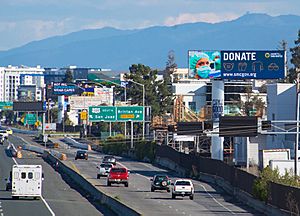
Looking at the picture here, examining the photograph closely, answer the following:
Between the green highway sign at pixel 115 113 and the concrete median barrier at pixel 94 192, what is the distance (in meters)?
11.9

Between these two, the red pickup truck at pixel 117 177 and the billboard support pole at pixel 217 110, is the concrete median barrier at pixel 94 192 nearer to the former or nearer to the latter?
the red pickup truck at pixel 117 177

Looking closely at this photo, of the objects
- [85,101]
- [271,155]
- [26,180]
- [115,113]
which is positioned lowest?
[26,180]

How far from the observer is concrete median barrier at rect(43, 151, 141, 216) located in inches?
1574

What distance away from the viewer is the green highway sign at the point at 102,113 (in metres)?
112

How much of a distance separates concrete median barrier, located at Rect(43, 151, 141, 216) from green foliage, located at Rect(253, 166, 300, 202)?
8.31m

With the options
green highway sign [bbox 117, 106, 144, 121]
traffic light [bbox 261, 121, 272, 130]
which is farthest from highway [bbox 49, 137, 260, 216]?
green highway sign [bbox 117, 106, 144, 121]

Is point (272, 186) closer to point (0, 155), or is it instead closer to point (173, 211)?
point (173, 211)

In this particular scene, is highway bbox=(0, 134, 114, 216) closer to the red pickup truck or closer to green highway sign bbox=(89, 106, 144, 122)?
the red pickup truck

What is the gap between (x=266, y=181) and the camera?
47625 mm

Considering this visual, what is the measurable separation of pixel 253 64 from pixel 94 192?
34.1 meters

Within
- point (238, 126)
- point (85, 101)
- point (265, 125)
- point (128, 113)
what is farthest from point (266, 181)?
point (85, 101)

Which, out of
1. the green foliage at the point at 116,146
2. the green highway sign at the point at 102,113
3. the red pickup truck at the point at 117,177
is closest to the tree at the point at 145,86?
the green foliage at the point at 116,146

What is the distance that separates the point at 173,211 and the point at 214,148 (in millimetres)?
41457

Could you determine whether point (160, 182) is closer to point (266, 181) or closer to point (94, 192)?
point (94, 192)
